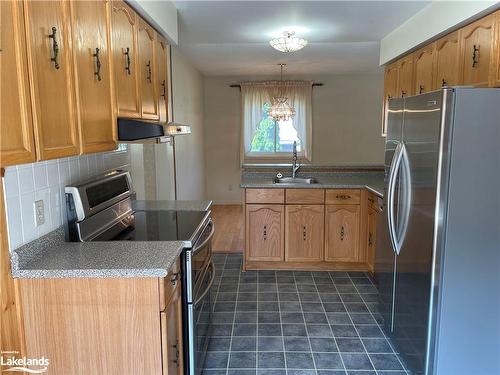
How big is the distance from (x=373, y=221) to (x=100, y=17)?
290 centimetres

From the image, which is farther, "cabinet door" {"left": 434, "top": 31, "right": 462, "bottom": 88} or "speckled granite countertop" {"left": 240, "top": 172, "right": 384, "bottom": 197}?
"speckled granite countertop" {"left": 240, "top": 172, "right": 384, "bottom": 197}

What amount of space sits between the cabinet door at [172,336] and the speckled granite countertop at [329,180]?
208 cm

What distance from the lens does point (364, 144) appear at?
752cm

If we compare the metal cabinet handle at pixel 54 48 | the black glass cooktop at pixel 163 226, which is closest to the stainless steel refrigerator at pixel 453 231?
the black glass cooktop at pixel 163 226

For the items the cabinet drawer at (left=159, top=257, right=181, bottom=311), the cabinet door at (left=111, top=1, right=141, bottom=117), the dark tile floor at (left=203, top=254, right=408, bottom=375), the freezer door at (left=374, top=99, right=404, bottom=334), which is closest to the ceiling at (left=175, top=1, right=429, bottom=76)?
the cabinet door at (left=111, top=1, right=141, bottom=117)

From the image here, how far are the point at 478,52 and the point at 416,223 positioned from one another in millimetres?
1164

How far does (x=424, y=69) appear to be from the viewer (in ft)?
10.4

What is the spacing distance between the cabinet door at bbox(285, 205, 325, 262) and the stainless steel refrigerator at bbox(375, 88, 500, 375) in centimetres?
159

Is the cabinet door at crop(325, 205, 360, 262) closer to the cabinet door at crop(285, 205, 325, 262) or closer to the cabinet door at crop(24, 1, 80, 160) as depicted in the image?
the cabinet door at crop(285, 205, 325, 262)

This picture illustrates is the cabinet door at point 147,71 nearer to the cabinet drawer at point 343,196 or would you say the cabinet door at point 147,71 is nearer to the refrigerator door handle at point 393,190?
the refrigerator door handle at point 393,190

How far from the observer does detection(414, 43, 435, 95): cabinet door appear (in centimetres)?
305

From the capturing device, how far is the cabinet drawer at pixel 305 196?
149 inches

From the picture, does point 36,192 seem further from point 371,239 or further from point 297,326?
point 371,239

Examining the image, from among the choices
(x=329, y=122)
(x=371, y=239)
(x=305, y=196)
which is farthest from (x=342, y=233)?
(x=329, y=122)
